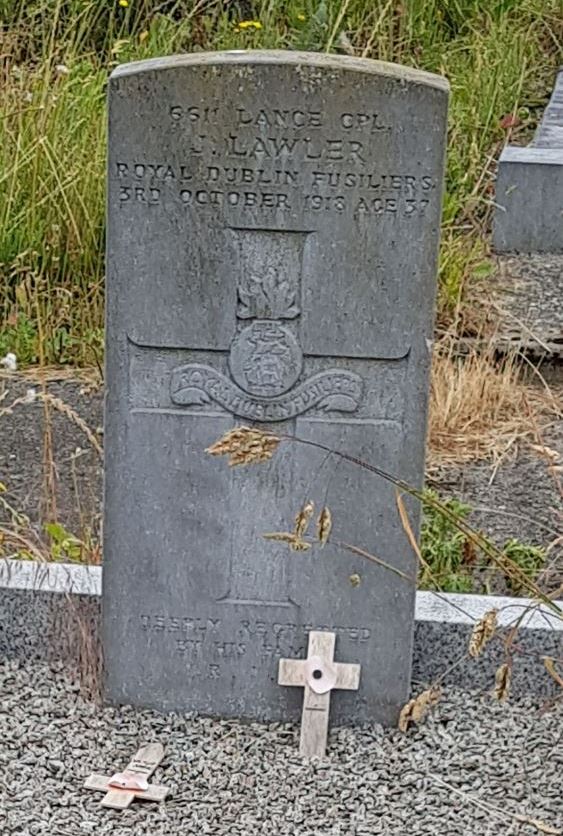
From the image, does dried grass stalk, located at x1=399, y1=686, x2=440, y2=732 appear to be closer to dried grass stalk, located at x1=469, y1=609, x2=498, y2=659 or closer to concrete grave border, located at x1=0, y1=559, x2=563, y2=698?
concrete grave border, located at x1=0, y1=559, x2=563, y2=698

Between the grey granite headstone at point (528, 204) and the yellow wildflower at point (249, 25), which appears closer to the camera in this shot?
the grey granite headstone at point (528, 204)

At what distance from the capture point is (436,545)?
417 cm

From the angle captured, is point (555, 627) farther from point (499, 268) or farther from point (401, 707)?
point (499, 268)

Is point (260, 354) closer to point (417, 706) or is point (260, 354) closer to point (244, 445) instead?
point (244, 445)

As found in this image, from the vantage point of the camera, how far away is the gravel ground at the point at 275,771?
3.12 m

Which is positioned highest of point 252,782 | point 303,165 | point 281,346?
point 303,165

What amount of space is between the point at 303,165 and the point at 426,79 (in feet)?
0.94

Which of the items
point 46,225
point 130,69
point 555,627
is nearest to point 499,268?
point 46,225

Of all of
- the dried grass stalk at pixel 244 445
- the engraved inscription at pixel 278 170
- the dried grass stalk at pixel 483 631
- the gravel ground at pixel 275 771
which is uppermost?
the engraved inscription at pixel 278 170

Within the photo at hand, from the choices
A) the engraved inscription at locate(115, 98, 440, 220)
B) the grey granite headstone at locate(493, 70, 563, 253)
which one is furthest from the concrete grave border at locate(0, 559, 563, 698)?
the grey granite headstone at locate(493, 70, 563, 253)

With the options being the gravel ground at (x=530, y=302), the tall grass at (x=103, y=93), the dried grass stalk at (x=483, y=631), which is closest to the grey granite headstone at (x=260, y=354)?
the dried grass stalk at (x=483, y=631)

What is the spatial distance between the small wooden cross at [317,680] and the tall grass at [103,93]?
1.67 metres

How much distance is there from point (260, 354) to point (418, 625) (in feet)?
2.52

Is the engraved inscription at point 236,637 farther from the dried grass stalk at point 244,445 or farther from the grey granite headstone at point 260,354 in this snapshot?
the dried grass stalk at point 244,445
